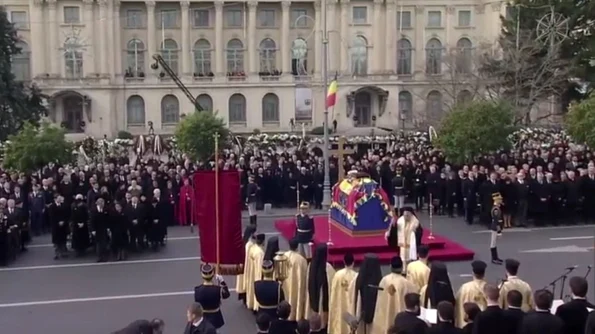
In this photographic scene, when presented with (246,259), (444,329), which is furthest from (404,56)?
(444,329)

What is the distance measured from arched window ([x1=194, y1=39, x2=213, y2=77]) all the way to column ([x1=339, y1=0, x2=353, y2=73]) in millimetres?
10730

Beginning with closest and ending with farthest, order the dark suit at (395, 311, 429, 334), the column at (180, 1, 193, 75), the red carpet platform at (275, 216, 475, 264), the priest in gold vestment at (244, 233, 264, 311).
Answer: the dark suit at (395, 311, 429, 334)
the priest in gold vestment at (244, 233, 264, 311)
the red carpet platform at (275, 216, 475, 264)
the column at (180, 1, 193, 75)

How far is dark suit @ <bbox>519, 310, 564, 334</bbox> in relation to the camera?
8805 millimetres

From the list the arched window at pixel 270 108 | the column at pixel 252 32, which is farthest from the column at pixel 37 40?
the arched window at pixel 270 108

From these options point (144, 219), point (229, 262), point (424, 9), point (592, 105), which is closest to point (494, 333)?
point (229, 262)

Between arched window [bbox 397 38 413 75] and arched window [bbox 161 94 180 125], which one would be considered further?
arched window [bbox 397 38 413 75]

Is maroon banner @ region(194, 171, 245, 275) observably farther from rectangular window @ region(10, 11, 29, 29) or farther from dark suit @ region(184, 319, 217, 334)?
rectangular window @ region(10, 11, 29, 29)

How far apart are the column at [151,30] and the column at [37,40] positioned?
7.93 meters

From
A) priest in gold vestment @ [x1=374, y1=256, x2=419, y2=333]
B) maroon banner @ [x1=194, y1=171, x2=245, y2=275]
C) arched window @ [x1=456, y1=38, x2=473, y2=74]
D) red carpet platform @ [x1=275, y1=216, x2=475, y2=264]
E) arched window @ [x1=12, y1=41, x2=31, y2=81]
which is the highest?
arched window @ [x1=12, y1=41, x2=31, y2=81]

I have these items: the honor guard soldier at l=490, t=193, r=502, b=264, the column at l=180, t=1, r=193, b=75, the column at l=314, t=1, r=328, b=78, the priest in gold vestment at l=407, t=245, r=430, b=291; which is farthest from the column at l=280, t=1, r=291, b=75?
the priest in gold vestment at l=407, t=245, r=430, b=291

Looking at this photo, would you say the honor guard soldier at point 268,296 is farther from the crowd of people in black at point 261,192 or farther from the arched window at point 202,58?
the arched window at point 202,58

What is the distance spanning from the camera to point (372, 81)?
64938 millimetres

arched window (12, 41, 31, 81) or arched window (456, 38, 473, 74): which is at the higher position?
arched window (12, 41, 31, 81)

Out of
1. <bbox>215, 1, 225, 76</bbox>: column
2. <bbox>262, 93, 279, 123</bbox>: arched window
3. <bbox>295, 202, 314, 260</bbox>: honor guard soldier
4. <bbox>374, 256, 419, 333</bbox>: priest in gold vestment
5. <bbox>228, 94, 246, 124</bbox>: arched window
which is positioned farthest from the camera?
<bbox>262, 93, 279, 123</bbox>: arched window
